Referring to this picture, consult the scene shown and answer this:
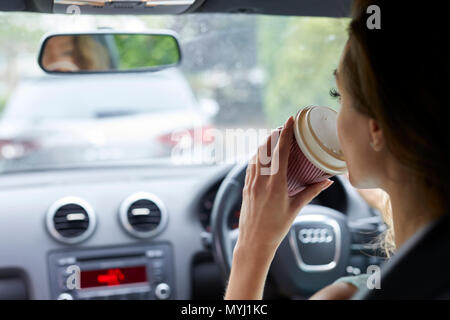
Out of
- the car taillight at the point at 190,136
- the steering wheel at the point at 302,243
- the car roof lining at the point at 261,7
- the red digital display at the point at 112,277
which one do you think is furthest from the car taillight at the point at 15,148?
the car roof lining at the point at 261,7

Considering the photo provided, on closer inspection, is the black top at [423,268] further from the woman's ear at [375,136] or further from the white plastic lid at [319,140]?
the white plastic lid at [319,140]

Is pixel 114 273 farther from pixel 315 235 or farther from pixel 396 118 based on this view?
pixel 396 118

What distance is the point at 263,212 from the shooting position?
127 cm

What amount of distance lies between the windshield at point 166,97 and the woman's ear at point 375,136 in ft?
6.21

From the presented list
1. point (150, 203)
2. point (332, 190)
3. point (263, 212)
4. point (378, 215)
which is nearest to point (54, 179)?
point (150, 203)

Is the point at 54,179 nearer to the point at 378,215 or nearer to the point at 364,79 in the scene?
the point at 378,215

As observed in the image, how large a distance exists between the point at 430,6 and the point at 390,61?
0.32 ft

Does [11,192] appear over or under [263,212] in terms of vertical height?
under

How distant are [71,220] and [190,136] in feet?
5.09

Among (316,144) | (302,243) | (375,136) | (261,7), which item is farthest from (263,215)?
(302,243)

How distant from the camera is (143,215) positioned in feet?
8.50

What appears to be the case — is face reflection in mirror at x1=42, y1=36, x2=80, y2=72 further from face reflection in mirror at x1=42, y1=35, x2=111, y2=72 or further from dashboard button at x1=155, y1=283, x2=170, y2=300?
dashboard button at x1=155, y1=283, x2=170, y2=300

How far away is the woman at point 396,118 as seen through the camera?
92 cm

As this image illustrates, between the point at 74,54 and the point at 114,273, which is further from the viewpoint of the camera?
the point at 114,273
